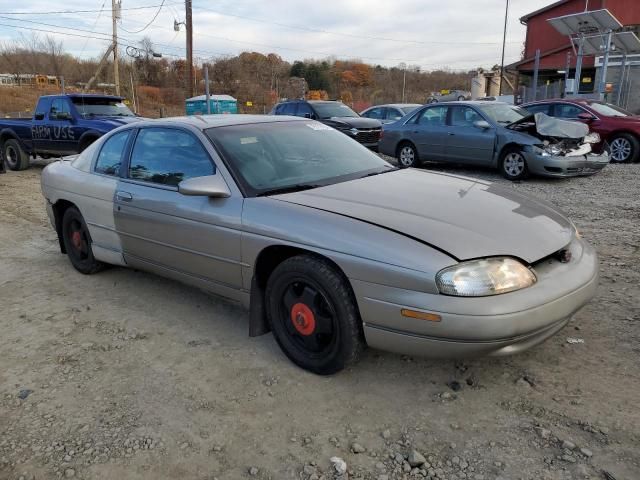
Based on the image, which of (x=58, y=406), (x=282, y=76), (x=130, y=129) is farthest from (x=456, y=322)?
(x=282, y=76)

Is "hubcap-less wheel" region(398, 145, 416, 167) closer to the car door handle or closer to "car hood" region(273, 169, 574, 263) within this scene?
"car hood" region(273, 169, 574, 263)

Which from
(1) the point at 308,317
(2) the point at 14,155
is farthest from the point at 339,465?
(2) the point at 14,155

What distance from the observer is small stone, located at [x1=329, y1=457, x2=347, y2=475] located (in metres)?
2.29

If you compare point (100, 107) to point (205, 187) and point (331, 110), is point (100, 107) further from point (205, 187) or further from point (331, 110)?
point (205, 187)

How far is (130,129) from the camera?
173 inches

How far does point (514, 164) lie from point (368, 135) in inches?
199

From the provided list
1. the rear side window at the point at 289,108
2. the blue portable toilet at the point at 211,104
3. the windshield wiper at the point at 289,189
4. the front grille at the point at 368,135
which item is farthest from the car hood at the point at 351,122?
the blue portable toilet at the point at 211,104

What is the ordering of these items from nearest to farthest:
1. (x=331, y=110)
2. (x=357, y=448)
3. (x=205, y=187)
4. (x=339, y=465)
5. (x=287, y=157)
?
(x=339, y=465) < (x=357, y=448) < (x=205, y=187) < (x=287, y=157) < (x=331, y=110)

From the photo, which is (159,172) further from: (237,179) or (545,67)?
(545,67)

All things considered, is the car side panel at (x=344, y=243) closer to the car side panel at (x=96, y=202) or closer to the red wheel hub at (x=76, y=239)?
the car side panel at (x=96, y=202)

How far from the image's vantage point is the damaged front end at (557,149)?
915 cm

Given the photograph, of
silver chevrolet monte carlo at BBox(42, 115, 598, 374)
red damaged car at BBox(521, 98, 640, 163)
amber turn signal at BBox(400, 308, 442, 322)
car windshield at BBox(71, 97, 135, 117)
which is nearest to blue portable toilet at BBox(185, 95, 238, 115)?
car windshield at BBox(71, 97, 135, 117)

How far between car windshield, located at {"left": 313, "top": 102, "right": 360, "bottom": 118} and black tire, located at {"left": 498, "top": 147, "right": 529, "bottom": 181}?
5943 millimetres

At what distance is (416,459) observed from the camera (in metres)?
2.33
